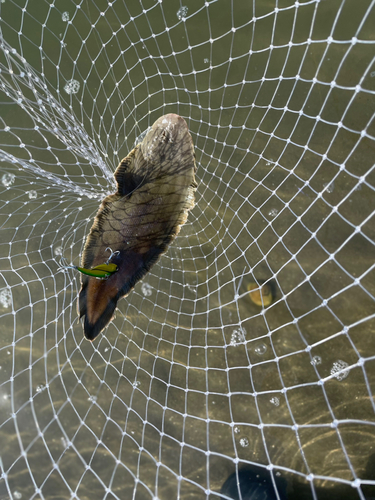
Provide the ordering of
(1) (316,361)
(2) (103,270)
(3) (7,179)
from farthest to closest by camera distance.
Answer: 1. (3) (7,179)
2. (1) (316,361)
3. (2) (103,270)

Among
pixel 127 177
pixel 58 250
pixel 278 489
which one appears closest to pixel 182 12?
pixel 127 177

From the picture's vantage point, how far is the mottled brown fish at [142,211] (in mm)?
3238

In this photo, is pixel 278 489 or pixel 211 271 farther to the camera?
pixel 211 271

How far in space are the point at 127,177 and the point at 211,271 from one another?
1.63m

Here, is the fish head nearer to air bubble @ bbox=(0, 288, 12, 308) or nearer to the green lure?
the green lure

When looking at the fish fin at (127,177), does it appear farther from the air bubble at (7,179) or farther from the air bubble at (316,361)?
the air bubble at (316,361)

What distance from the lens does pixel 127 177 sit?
3559mm

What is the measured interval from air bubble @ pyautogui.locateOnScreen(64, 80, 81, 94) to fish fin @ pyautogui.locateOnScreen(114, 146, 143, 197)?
1.78 m

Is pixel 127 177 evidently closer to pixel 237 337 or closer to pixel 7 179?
pixel 7 179

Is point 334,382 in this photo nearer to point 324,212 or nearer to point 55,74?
point 324,212

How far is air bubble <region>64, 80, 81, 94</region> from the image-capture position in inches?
182

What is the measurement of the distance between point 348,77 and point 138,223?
329 cm

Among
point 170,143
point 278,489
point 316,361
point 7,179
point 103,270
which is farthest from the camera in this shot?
point 7,179

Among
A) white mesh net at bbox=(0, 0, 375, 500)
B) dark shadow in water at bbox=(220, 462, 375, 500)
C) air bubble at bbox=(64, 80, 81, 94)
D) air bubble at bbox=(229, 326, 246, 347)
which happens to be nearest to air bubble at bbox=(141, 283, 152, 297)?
white mesh net at bbox=(0, 0, 375, 500)
